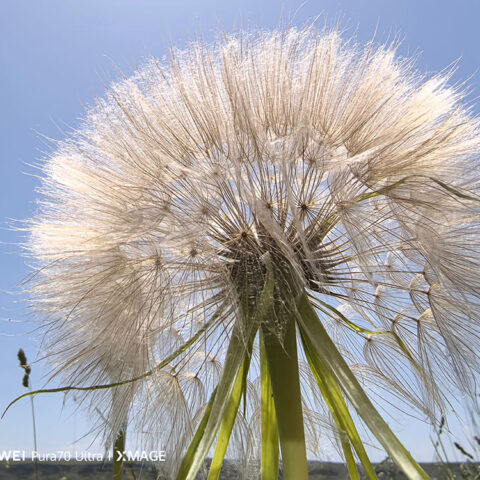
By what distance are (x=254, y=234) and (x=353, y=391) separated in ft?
2.76

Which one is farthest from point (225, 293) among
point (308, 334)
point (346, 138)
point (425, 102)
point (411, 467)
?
point (425, 102)

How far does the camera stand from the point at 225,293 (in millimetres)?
2607

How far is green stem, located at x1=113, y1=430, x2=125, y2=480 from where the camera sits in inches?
96.6

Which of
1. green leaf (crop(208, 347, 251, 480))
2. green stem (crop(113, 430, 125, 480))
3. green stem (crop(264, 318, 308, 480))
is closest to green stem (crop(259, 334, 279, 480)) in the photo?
green stem (crop(264, 318, 308, 480))

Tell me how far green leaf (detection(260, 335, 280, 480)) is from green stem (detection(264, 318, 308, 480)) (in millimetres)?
137

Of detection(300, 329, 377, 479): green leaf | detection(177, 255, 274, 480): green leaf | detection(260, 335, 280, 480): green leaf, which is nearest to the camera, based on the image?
detection(177, 255, 274, 480): green leaf

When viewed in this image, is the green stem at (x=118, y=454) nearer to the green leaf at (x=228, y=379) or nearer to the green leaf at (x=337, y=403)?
the green leaf at (x=228, y=379)

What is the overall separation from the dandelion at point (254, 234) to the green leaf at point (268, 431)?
11mm

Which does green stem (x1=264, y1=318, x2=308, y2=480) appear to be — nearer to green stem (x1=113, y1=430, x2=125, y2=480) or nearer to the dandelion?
the dandelion

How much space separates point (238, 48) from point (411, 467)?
80.9 inches

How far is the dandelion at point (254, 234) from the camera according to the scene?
239 centimetres

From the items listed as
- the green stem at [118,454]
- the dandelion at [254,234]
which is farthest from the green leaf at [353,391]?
the green stem at [118,454]

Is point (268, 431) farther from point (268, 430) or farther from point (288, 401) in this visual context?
point (288, 401)

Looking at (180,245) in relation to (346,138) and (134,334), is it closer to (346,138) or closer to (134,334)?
(134,334)
